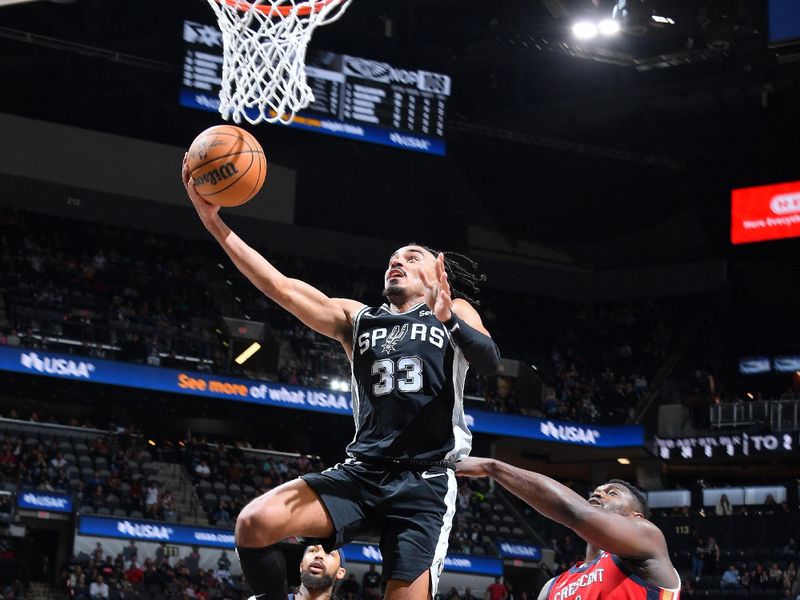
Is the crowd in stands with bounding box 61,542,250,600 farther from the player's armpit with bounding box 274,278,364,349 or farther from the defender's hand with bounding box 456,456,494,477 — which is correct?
the defender's hand with bounding box 456,456,494,477

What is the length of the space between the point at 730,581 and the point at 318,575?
17.0 meters

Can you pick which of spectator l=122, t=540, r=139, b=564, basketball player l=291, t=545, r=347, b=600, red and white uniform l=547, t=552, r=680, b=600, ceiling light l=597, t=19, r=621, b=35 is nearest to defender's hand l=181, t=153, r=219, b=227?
basketball player l=291, t=545, r=347, b=600

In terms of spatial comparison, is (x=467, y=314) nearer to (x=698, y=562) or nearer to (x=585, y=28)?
(x=585, y=28)

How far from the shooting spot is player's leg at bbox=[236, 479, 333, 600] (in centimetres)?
471

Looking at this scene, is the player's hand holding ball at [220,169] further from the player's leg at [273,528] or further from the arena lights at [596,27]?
the arena lights at [596,27]

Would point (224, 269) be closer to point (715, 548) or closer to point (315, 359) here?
point (315, 359)

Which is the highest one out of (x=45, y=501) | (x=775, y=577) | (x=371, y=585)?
(x=45, y=501)

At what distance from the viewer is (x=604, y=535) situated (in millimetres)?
5102

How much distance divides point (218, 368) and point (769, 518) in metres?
11.6

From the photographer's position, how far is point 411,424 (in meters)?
5.07

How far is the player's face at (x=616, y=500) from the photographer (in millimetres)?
5543

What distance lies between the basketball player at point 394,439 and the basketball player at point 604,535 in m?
0.22

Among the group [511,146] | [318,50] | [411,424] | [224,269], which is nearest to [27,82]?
[224,269]

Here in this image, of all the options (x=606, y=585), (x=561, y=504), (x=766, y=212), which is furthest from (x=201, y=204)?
(x=766, y=212)
